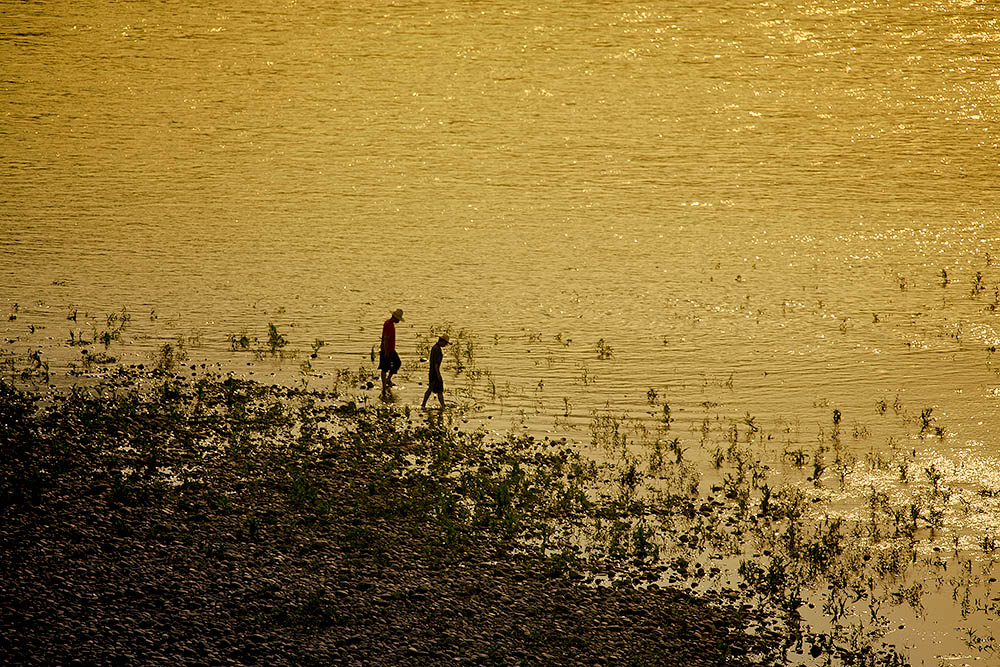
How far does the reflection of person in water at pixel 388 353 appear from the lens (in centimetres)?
2116

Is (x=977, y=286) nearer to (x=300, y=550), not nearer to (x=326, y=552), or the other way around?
(x=326, y=552)

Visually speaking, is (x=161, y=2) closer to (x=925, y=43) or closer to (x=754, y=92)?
(x=754, y=92)

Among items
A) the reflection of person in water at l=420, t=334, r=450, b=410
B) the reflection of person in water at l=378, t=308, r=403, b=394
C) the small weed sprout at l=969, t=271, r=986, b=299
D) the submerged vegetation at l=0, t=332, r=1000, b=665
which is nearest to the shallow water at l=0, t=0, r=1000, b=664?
the small weed sprout at l=969, t=271, r=986, b=299

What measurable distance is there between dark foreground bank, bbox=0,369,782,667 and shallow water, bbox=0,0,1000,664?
2631 mm

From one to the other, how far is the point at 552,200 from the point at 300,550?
24671mm

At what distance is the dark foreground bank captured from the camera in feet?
43.8

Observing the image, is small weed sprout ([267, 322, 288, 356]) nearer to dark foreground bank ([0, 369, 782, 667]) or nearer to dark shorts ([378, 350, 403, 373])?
dark shorts ([378, 350, 403, 373])

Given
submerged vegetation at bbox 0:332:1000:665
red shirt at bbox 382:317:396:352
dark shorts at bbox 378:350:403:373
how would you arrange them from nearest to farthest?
submerged vegetation at bbox 0:332:1000:665 < red shirt at bbox 382:317:396:352 < dark shorts at bbox 378:350:403:373

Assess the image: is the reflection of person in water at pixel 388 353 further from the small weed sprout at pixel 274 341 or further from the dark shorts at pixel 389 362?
the small weed sprout at pixel 274 341

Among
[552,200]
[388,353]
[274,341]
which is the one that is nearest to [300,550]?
[388,353]

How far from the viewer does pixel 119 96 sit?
4819cm

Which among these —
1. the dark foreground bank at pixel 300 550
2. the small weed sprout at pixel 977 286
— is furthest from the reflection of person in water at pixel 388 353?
the small weed sprout at pixel 977 286

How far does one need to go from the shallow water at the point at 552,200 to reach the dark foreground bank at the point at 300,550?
2.63 meters

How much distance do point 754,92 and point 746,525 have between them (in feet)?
119
